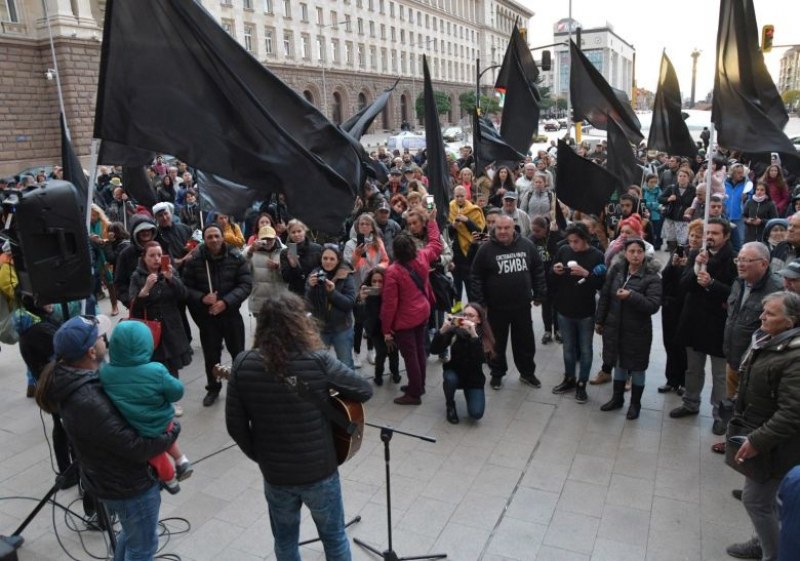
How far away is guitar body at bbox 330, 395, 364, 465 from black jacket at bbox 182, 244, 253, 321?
11.4ft

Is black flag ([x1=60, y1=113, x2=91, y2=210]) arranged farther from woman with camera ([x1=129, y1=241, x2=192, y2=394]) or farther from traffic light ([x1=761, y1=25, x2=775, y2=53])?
traffic light ([x1=761, y1=25, x2=775, y2=53])

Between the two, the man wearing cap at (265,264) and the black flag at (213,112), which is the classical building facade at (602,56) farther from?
the black flag at (213,112)

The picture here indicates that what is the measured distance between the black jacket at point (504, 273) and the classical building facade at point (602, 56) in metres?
97.5

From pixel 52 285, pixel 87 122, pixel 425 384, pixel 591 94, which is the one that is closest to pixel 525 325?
pixel 425 384

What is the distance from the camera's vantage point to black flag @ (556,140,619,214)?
7.18 metres

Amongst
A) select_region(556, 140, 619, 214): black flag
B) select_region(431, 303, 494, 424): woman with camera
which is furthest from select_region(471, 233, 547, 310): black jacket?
select_region(556, 140, 619, 214): black flag

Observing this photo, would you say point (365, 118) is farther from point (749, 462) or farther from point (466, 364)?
point (749, 462)

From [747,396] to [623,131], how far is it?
5.14 meters

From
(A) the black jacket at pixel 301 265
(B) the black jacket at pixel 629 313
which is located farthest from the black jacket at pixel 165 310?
(B) the black jacket at pixel 629 313

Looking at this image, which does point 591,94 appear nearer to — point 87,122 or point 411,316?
point 411,316

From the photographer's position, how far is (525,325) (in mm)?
6773

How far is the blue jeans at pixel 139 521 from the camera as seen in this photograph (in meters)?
3.36

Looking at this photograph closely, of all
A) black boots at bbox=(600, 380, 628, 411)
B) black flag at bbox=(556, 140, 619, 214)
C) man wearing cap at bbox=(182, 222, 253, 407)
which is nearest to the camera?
black boots at bbox=(600, 380, 628, 411)

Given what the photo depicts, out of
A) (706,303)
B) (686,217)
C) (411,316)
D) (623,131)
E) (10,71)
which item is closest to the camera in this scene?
(706,303)
